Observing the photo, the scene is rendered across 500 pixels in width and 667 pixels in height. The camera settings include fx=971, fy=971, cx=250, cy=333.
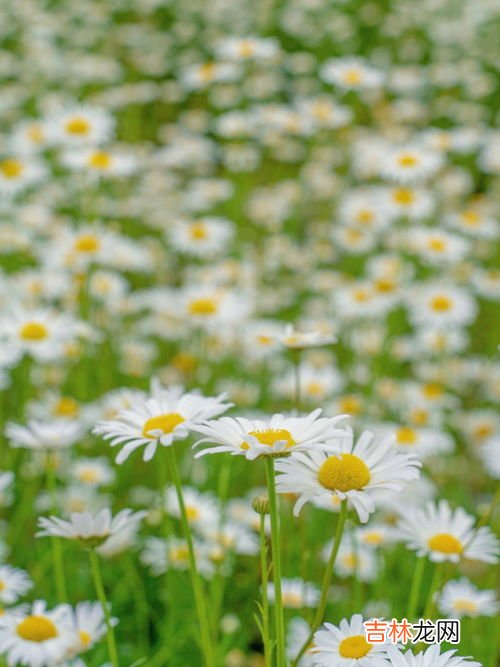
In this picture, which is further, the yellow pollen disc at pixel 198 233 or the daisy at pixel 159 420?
the yellow pollen disc at pixel 198 233

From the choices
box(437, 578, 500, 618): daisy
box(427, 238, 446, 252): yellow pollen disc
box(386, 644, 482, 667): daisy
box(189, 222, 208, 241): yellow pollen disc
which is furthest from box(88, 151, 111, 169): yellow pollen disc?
box(386, 644, 482, 667): daisy

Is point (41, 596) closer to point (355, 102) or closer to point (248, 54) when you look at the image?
point (248, 54)

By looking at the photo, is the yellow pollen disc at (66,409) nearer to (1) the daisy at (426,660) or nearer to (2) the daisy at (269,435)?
(2) the daisy at (269,435)

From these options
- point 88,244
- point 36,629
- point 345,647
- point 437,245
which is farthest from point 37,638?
point 437,245

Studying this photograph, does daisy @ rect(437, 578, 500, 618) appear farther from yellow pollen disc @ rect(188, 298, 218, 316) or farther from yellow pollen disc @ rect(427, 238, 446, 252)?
yellow pollen disc @ rect(427, 238, 446, 252)

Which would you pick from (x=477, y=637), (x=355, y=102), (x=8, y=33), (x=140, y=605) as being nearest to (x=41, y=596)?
(x=140, y=605)

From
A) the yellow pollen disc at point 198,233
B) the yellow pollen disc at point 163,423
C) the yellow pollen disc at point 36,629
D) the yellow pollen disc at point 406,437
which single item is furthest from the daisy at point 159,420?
the yellow pollen disc at point 198,233
